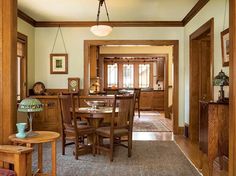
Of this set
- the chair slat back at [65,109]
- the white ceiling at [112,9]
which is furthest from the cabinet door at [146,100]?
the chair slat back at [65,109]

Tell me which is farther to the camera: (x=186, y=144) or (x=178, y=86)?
(x=178, y=86)

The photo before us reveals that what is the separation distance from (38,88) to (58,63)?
2.52ft

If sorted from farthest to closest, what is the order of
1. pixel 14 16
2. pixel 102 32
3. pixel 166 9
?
pixel 166 9, pixel 102 32, pixel 14 16

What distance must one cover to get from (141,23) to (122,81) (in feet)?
21.1

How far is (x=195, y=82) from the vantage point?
5.86 meters

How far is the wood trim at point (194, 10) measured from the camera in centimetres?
495

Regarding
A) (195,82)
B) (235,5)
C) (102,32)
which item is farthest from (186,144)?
(235,5)

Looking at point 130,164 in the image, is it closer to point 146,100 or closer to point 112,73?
point 146,100

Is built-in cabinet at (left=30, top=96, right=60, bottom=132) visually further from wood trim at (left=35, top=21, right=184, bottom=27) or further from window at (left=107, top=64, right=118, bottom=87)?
window at (left=107, top=64, right=118, bottom=87)

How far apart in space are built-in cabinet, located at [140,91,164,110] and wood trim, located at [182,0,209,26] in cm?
591

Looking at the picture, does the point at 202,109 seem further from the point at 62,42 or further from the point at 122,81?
the point at 122,81

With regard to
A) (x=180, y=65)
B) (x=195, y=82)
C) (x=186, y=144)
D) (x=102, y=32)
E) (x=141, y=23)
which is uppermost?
(x=141, y=23)

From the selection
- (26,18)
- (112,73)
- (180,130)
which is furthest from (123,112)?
(112,73)

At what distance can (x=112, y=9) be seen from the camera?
18.1 feet
